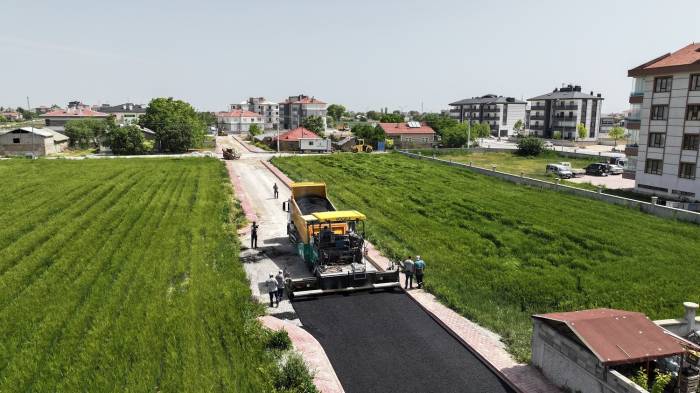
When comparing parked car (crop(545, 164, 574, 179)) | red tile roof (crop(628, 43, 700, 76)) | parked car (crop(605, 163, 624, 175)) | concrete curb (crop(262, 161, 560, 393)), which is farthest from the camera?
parked car (crop(605, 163, 624, 175))

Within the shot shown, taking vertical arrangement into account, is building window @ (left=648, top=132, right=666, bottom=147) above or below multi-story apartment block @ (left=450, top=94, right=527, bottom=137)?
below

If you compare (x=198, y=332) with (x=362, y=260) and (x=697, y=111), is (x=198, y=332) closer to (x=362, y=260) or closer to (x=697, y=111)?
(x=362, y=260)

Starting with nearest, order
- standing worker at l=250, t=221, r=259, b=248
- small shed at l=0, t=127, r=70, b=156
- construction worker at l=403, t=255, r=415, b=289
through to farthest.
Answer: construction worker at l=403, t=255, r=415, b=289, standing worker at l=250, t=221, r=259, b=248, small shed at l=0, t=127, r=70, b=156

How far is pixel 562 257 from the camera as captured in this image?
69.2ft

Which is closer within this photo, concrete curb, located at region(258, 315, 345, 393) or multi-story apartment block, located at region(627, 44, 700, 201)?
concrete curb, located at region(258, 315, 345, 393)

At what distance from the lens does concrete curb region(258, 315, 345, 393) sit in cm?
1154

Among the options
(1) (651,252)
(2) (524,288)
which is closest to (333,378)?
(2) (524,288)

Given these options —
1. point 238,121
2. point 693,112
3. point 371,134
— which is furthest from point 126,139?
point 693,112

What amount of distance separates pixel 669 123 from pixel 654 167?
372 centimetres

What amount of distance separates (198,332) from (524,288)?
11416 millimetres

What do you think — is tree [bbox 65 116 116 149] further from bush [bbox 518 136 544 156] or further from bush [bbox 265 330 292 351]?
bush [bbox 265 330 292 351]

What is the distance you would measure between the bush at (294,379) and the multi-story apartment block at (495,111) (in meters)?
118

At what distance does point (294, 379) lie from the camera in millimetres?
11242

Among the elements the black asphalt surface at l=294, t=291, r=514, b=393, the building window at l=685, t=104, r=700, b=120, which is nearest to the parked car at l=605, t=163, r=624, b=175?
the building window at l=685, t=104, r=700, b=120
